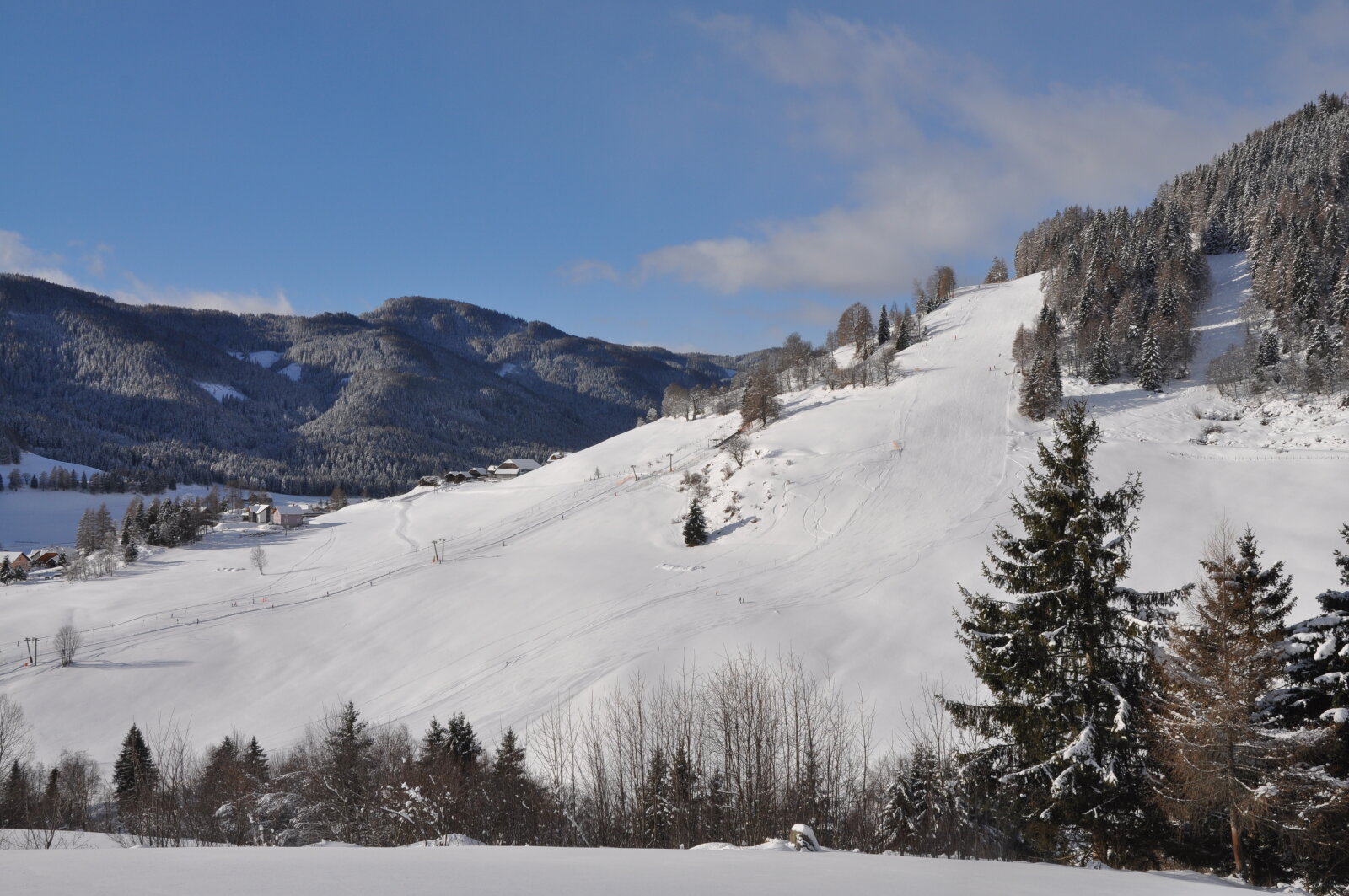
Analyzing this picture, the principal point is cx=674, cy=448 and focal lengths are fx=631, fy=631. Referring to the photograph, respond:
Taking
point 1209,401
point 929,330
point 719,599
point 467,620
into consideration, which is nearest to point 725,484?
point 719,599

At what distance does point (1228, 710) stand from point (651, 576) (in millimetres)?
37055

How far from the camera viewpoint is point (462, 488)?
85812 millimetres

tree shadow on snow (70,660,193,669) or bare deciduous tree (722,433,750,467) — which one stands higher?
bare deciduous tree (722,433,750,467)

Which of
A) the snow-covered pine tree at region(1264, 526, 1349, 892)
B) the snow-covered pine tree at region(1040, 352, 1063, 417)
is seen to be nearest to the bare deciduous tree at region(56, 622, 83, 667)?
the snow-covered pine tree at region(1264, 526, 1349, 892)

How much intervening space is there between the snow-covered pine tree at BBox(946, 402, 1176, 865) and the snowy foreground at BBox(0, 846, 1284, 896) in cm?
430

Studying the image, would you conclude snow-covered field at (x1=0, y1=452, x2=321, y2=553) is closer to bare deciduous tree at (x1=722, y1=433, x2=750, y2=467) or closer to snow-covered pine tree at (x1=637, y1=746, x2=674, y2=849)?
bare deciduous tree at (x1=722, y1=433, x2=750, y2=467)

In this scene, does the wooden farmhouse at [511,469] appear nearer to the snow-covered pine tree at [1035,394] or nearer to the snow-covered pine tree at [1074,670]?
the snow-covered pine tree at [1035,394]

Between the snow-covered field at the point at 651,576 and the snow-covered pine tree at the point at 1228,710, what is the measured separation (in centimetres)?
1405

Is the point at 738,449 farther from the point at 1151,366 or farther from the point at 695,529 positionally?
the point at 1151,366

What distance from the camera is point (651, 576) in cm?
4631

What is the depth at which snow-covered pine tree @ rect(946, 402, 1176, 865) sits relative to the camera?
1159 cm

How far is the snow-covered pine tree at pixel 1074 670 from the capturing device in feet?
38.0

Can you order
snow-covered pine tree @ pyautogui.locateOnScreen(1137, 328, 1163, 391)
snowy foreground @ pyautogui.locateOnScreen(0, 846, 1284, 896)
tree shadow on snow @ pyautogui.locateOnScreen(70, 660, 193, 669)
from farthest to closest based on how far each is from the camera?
snow-covered pine tree @ pyautogui.locateOnScreen(1137, 328, 1163, 391), tree shadow on snow @ pyautogui.locateOnScreen(70, 660, 193, 669), snowy foreground @ pyautogui.locateOnScreen(0, 846, 1284, 896)

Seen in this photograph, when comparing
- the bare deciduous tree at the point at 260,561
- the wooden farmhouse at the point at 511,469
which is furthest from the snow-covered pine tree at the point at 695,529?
the wooden farmhouse at the point at 511,469
